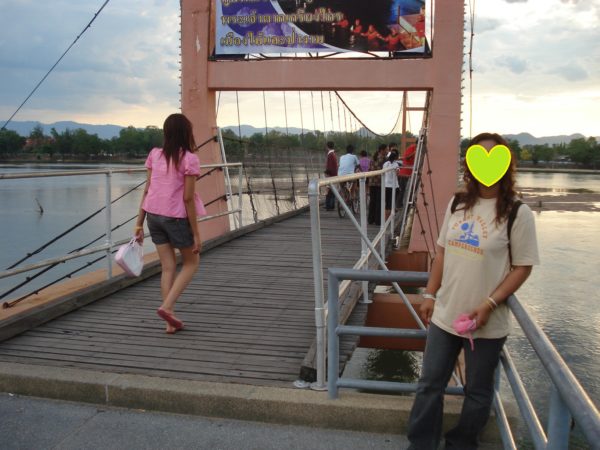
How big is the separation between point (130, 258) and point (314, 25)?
23.4ft

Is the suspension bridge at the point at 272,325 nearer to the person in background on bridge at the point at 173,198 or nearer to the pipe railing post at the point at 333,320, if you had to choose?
the pipe railing post at the point at 333,320

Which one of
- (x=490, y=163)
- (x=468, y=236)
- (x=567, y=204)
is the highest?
(x=490, y=163)

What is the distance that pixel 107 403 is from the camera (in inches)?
131

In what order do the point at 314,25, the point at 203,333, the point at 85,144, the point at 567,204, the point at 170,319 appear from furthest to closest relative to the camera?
the point at 567,204 < the point at 85,144 < the point at 314,25 < the point at 203,333 < the point at 170,319

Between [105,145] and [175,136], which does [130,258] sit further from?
[105,145]

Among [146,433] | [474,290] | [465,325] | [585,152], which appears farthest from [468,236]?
[585,152]

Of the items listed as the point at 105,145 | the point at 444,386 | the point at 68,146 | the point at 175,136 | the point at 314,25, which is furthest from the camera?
the point at 105,145

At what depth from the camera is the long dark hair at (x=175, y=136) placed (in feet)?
13.4

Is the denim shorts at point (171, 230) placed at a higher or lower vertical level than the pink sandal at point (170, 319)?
higher

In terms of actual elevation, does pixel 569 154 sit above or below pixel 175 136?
below

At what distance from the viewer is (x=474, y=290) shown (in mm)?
2477

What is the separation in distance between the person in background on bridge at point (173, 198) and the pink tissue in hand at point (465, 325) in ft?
7.25

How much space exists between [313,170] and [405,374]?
10.8 meters

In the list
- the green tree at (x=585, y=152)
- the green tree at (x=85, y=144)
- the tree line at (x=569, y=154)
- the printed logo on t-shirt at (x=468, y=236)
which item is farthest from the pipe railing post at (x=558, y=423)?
the tree line at (x=569, y=154)
